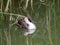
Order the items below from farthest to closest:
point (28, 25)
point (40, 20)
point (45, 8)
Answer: point (45, 8) < point (40, 20) < point (28, 25)

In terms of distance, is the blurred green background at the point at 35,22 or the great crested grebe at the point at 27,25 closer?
the blurred green background at the point at 35,22

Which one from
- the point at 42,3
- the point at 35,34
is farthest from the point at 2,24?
the point at 42,3

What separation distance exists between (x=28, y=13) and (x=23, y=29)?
2.47ft

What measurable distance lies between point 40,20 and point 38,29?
1.37ft

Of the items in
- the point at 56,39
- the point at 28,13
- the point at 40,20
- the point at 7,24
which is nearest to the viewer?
the point at 56,39

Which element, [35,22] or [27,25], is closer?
[27,25]

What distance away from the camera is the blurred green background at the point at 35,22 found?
2840 millimetres

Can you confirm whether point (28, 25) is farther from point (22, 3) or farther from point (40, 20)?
point (22, 3)

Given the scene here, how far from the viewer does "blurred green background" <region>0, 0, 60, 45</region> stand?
2840 mm

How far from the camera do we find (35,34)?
2.96m

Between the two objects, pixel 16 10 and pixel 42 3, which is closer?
pixel 16 10

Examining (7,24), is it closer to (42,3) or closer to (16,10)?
(16,10)

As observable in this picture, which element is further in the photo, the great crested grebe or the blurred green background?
the great crested grebe

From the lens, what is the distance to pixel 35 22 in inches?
134
